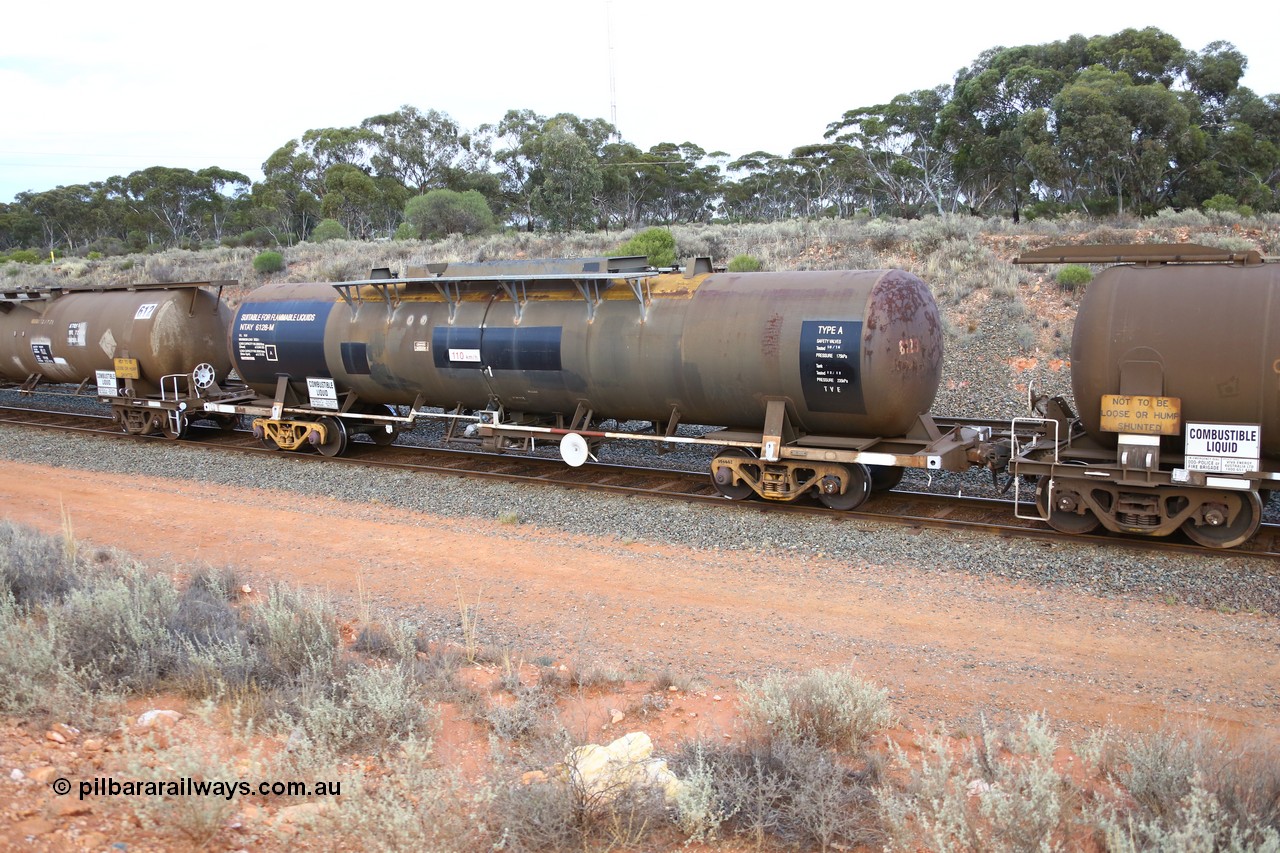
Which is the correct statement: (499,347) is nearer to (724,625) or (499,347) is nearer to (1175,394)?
(724,625)

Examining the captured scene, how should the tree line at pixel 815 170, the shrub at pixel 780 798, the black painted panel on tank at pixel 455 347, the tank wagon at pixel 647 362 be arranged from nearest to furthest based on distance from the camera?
the shrub at pixel 780 798, the tank wagon at pixel 647 362, the black painted panel on tank at pixel 455 347, the tree line at pixel 815 170

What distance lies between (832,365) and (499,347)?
221 inches

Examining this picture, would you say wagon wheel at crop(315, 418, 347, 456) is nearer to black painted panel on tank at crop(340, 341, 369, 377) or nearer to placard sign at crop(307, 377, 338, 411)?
placard sign at crop(307, 377, 338, 411)

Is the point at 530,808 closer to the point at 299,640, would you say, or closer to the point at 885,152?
the point at 299,640

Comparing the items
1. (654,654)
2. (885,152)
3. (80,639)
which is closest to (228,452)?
(80,639)

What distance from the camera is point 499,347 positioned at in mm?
14609

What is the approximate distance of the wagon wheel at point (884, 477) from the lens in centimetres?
1305

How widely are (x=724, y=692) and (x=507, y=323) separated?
8688 millimetres

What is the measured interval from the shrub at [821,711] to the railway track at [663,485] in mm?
5589

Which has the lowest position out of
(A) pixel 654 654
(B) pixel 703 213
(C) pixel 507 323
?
(A) pixel 654 654

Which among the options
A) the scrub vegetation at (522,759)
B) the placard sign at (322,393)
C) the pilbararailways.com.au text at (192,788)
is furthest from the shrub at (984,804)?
the placard sign at (322,393)

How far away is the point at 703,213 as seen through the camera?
7094 cm

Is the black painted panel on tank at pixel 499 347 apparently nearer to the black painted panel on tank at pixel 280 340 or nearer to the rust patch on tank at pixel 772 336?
the black painted panel on tank at pixel 280 340

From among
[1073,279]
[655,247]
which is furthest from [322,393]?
[1073,279]
